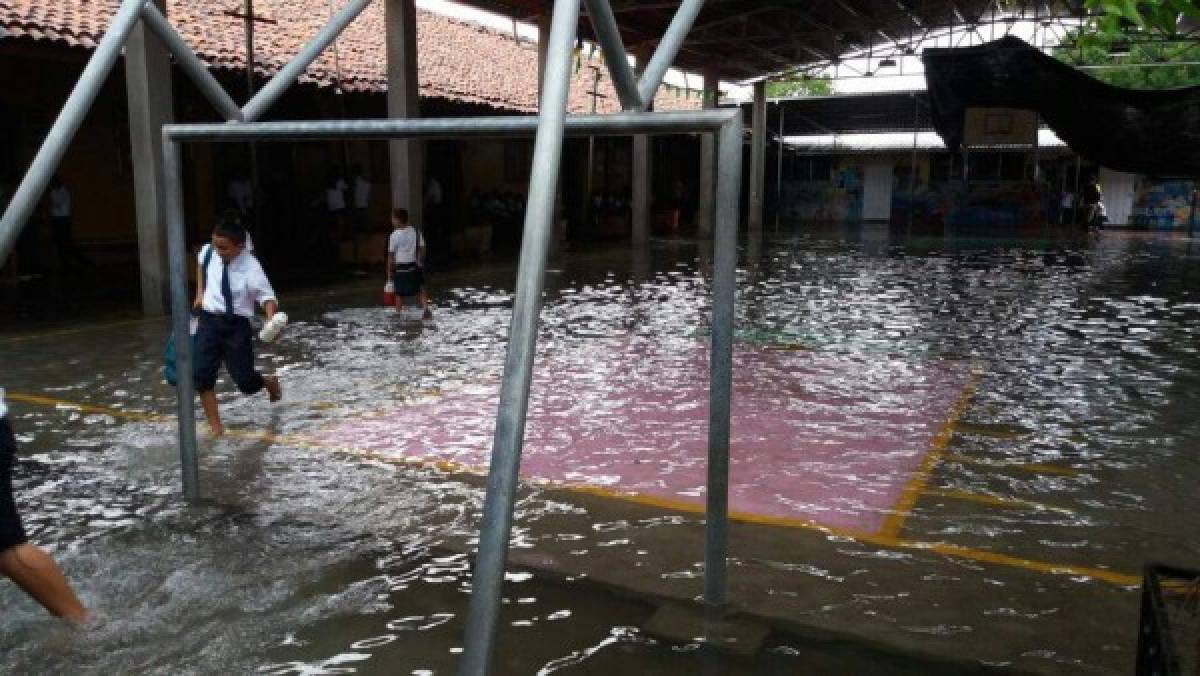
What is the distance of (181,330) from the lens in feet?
16.9

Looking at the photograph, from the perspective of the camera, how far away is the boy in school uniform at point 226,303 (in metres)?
6.21

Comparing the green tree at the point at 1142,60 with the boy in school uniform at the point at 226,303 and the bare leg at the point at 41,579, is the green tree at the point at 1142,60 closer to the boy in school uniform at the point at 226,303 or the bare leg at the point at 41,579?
the boy in school uniform at the point at 226,303

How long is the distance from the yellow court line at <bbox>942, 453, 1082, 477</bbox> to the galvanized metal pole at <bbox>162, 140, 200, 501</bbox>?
4425 millimetres

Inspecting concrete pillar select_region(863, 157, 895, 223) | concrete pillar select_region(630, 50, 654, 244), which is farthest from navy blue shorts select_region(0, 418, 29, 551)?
concrete pillar select_region(863, 157, 895, 223)

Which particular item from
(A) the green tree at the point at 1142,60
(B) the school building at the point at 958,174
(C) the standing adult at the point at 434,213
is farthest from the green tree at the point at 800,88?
(C) the standing adult at the point at 434,213

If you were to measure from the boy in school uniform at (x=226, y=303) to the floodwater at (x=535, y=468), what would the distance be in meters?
0.57

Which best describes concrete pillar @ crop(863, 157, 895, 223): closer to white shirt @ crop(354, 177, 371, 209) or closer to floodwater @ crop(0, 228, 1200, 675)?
white shirt @ crop(354, 177, 371, 209)

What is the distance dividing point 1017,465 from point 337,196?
598 inches

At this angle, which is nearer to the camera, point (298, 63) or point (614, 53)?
point (614, 53)

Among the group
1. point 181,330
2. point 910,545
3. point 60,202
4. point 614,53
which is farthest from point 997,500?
point 60,202

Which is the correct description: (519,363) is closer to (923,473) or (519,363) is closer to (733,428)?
(923,473)

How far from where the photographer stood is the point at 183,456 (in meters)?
5.18

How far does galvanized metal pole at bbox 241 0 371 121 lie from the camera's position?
4.29 meters

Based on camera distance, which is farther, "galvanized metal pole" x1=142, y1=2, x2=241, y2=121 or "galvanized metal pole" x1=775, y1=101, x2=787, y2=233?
"galvanized metal pole" x1=775, y1=101, x2=787, y2=233
